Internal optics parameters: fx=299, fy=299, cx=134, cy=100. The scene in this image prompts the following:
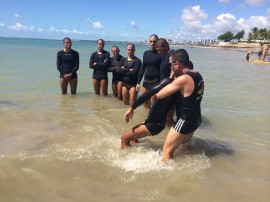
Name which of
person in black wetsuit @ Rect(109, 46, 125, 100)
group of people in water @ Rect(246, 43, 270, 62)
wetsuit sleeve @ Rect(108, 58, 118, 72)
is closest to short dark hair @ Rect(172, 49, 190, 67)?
person in black wetsuit @ Rect(109, 46, 125, 100)

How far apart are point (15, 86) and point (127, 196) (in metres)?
9.31

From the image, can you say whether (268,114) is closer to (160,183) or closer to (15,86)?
(160,183)

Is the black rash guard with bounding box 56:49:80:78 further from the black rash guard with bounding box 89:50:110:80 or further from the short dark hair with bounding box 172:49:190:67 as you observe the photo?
the short dark hair with bounding box 172:49:190:67

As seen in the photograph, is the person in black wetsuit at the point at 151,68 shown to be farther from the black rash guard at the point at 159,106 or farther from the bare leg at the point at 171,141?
the bare leg at the point at 171,141

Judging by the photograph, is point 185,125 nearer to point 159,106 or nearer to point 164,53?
point 159,106

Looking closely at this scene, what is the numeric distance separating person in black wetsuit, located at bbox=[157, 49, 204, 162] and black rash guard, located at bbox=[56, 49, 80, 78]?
5.69 meters

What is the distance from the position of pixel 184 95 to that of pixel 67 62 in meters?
6.00

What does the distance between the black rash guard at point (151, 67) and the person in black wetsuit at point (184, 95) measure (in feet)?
9.69

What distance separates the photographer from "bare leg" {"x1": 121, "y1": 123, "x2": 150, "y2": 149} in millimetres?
4980

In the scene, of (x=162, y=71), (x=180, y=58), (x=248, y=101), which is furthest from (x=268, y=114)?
(x=180, y=58)

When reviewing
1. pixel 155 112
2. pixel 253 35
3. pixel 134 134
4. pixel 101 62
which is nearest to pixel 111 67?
pixel 101 62

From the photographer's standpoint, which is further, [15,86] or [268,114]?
[15,86]

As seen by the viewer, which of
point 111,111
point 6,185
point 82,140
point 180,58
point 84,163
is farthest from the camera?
point 111,111

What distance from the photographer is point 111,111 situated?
8.27 meters
